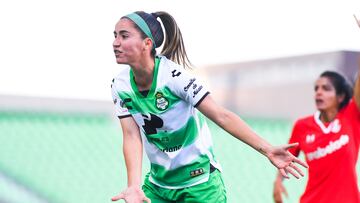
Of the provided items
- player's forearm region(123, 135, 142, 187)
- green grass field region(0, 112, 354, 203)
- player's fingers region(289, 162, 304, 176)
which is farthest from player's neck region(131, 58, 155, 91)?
green grass field region(0, 112, 354, 203)

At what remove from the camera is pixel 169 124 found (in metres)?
5.29

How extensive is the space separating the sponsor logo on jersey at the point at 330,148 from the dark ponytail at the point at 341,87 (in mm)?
380

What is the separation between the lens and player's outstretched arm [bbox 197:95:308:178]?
16.0ft

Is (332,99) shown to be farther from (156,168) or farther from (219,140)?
(219,140)

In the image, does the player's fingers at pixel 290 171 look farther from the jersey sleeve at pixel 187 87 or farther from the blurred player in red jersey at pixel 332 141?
the blurred player in red jersey at pixel 332 141

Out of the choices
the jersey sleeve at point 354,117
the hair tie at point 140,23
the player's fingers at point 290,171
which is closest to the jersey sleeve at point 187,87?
the hair tie at point 140,23

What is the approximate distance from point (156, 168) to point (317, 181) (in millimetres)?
1690

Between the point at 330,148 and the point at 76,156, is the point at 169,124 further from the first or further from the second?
the point at 76,156

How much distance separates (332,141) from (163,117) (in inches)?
72.3

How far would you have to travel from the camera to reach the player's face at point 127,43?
5160mm

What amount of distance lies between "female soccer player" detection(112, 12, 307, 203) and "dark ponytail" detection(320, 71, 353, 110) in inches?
70.0

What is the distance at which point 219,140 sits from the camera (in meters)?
15.0

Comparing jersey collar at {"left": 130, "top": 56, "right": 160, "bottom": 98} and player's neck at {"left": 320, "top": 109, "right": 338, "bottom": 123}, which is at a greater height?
jersey collar at {"left": 130, "top": 56, "right": 160, "bottom": 98}

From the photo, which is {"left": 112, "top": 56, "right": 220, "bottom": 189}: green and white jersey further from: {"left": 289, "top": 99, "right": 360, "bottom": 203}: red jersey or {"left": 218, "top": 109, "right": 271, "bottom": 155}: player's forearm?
{"left": 289, "top": 99, "right": 360, "bottom": 203}: red jersey
